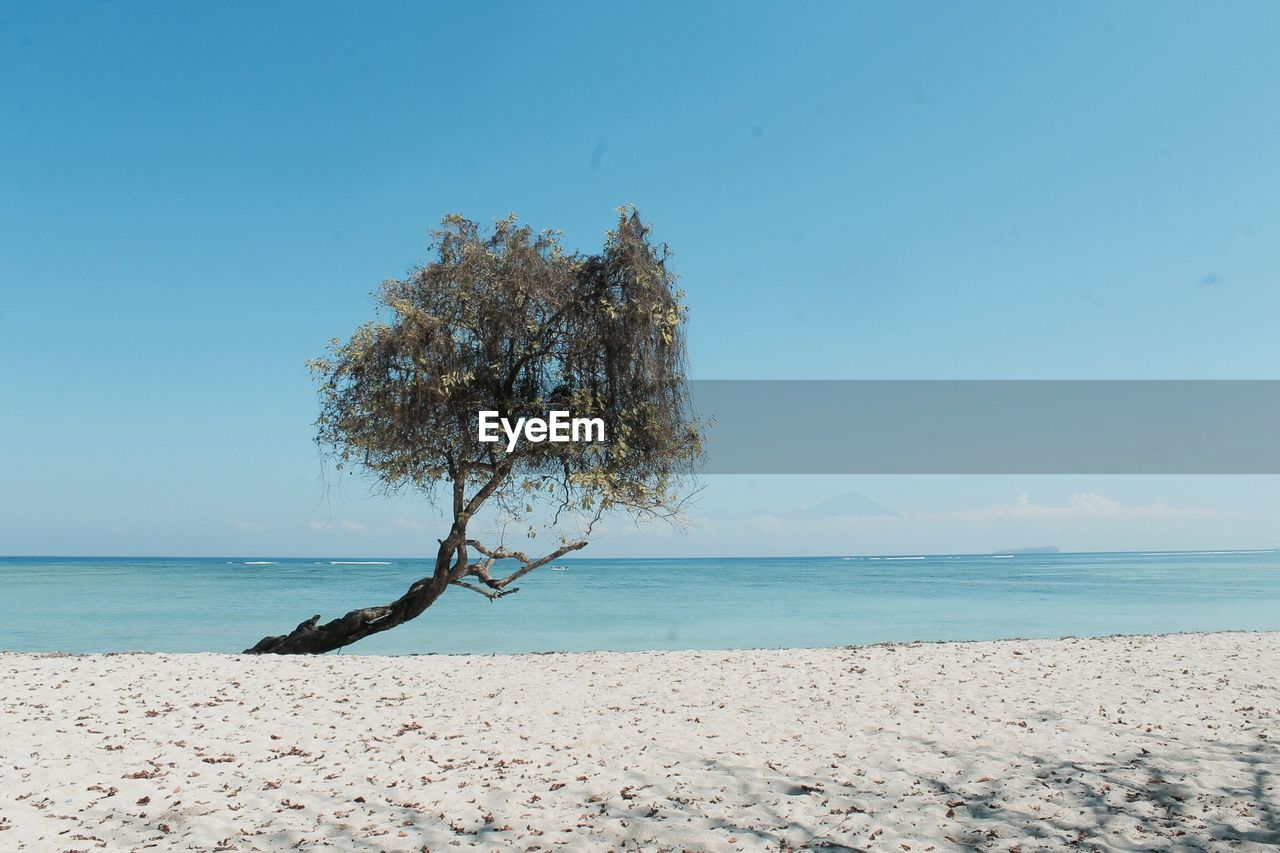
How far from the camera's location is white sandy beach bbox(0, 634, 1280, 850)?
5.25m

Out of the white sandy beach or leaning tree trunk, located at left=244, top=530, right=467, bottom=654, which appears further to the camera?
leaning tree trunk, located at left=244, top=530, right=467, bottom=654

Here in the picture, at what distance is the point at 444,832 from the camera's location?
17.3 ft

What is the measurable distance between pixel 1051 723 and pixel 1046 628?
19556 mm

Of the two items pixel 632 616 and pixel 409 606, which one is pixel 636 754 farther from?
pixel 632 616

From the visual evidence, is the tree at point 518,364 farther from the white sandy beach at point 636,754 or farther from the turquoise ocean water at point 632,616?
the turquoise ocean water at point 632,616

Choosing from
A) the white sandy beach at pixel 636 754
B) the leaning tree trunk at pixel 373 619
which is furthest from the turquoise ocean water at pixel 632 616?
the white sandy beach at pixel 636 754

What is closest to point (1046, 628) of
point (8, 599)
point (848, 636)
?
point (848, 636)

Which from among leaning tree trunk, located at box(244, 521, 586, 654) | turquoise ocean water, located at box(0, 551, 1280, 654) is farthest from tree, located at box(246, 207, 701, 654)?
turquoise ocean water, located at box(0, 551, 1280, 654)

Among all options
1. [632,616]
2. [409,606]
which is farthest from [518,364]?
[632,616]

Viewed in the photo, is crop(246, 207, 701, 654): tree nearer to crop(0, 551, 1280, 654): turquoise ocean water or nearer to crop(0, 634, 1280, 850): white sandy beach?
crop(0, 634, 1280, 850): white sandy beach

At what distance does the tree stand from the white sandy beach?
10.1ft

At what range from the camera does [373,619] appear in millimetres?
13453

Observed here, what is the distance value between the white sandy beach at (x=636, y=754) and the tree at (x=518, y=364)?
10.1ft

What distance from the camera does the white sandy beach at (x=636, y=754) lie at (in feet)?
17.2
